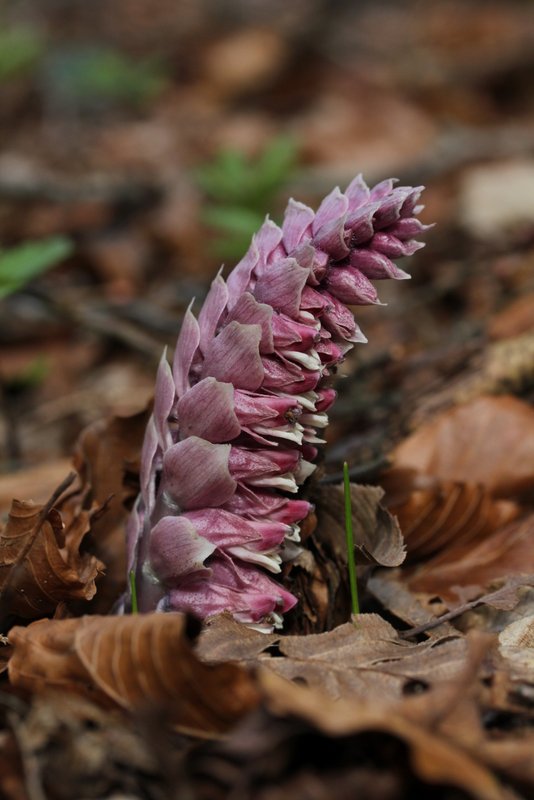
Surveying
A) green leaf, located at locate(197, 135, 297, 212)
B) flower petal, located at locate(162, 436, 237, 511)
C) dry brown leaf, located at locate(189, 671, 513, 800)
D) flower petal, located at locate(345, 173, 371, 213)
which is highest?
green leaf, located at locate(197, 135, 297, 212)

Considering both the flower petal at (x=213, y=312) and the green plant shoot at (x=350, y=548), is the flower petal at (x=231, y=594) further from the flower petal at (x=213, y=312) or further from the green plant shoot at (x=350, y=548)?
the flower petal at (x=213, y=312)

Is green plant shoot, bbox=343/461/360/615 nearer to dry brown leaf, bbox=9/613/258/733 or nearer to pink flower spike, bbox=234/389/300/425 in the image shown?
pink flower spike, bbox=234/389/300/425

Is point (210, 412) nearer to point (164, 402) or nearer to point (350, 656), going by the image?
point (164, 402)

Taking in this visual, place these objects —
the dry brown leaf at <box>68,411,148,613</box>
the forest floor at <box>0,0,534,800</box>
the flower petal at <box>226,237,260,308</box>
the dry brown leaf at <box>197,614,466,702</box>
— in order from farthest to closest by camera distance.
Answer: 1. the dry brown leaf at <box>68,411,148,613</box>
2. the flower petal at <box>226,237,260,308</box>
3. the dry brown leaf at <box>197,614,466,702</box>
4. the forest floor at <box>0,0,534,800</box>

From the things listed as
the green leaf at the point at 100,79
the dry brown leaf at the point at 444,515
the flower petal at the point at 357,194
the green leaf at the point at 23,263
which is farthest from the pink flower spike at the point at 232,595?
the green leaf at the point at 100,79

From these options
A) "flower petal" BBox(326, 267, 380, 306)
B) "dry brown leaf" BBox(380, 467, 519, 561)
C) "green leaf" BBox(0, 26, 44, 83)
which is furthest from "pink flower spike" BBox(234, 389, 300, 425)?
"green leaf" BBox(0, 26, 44, 83)

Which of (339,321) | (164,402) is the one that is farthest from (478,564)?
(164,402)

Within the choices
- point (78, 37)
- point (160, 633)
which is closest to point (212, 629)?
point (160, 633)
